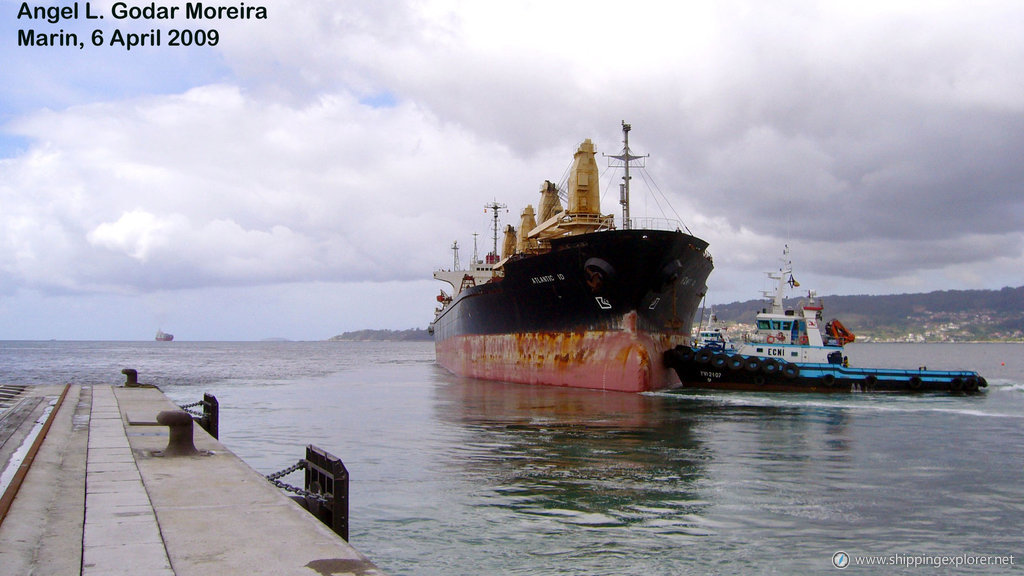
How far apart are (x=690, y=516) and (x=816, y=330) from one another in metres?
25.9

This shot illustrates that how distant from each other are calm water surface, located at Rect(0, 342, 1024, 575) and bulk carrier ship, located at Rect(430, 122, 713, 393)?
188 inches

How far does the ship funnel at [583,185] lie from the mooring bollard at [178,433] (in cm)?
2417

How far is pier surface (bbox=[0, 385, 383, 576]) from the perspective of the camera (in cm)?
451

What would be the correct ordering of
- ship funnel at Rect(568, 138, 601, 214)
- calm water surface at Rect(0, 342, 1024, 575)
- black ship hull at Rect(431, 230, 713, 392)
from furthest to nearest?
ship funnel at Rect(568, 138, 601, 214) < black ship hull at Rect(431, 230, 713, 392) < calm water surface at Rect(0, 342, 1024, 575)

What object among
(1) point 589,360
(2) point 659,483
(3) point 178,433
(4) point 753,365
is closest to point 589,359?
(1) point 589,360

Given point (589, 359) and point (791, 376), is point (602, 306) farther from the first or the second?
point (791, 376)

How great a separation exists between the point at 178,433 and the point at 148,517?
309 cm

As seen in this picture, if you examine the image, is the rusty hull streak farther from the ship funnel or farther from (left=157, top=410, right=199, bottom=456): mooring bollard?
(left=157, top=410, right=199, bottom=456): mooring bollard

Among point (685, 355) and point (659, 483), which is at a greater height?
point (685, 355)

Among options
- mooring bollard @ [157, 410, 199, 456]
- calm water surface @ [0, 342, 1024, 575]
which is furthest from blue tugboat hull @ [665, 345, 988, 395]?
mooring bollard @ [157, 410, 199, 456]

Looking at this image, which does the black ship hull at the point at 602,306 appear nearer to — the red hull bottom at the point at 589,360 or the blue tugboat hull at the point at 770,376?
the red hull bottom at the point at 589,360

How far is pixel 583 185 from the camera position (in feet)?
103

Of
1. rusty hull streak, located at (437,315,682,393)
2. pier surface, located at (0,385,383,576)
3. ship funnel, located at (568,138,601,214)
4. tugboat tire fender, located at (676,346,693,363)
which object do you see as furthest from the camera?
ship funnel, located at (568,138,601,214)

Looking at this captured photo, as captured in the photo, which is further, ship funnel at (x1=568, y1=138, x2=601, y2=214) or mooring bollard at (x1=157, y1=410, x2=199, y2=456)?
ship funnel at (x1=568, y1=138, x2=601, y2=214)
